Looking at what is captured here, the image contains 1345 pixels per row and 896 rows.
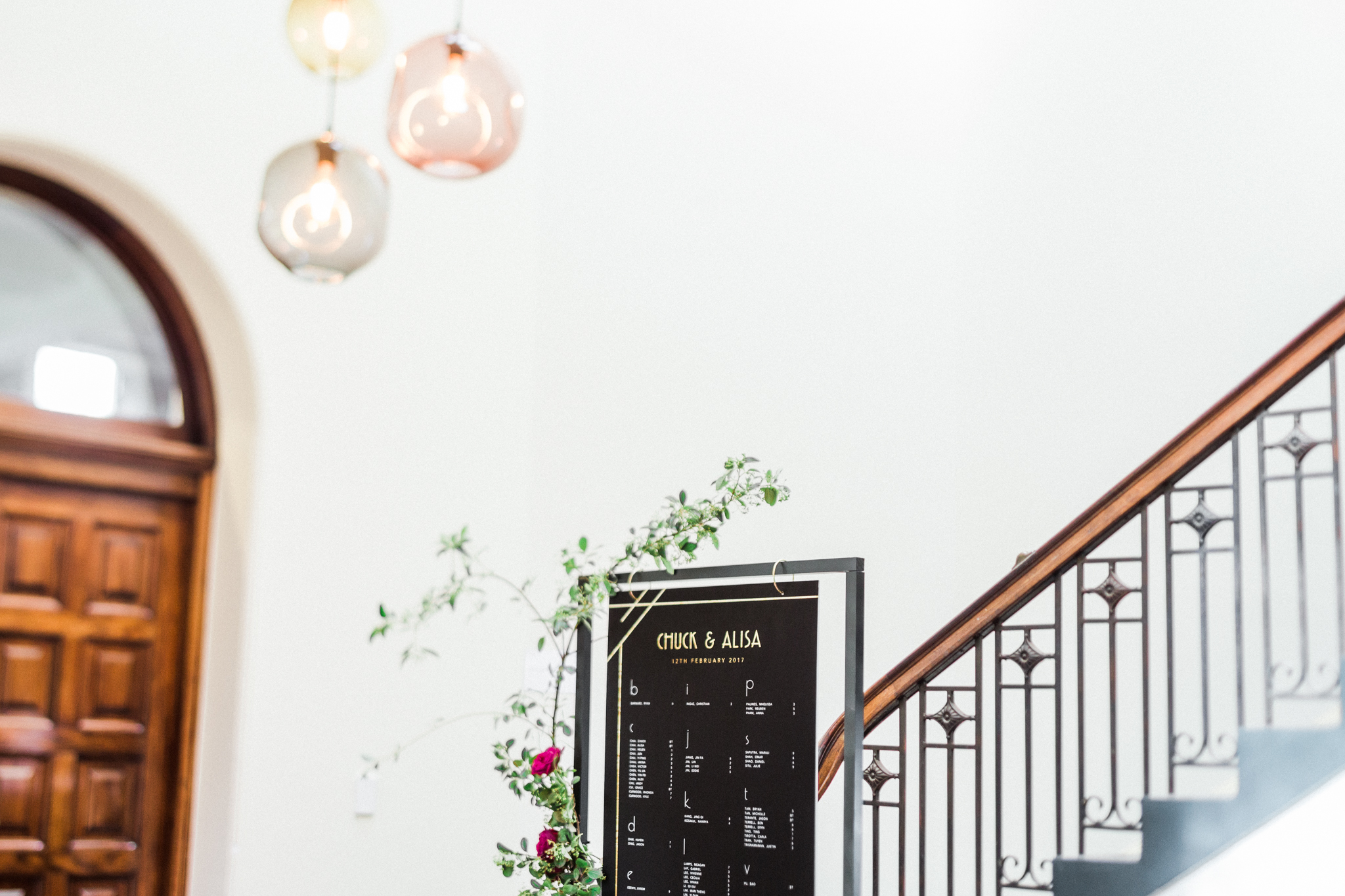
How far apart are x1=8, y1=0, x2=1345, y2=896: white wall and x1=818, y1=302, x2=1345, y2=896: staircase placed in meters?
0.37

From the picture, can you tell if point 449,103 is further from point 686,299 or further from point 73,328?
point 686,299

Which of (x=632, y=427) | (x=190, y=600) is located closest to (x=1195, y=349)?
(x=632, y=427)

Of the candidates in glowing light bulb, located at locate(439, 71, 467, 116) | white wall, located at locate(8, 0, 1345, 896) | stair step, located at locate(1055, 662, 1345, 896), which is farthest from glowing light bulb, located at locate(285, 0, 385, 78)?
stair step, located at locate(1055, 662, 1345, 896)

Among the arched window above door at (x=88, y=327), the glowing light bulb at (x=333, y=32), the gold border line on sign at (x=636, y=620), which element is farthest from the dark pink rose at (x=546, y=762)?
the arched window above door at (x=88, y=327)

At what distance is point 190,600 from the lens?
4832 mm

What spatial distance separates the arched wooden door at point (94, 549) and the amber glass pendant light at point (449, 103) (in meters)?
2.75

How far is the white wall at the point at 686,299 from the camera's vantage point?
4.63 meters

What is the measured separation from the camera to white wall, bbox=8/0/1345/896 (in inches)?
182

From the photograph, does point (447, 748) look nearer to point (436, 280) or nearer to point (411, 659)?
point (411, 659)

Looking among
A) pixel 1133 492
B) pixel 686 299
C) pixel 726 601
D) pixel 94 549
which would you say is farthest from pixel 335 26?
pixel 686 299

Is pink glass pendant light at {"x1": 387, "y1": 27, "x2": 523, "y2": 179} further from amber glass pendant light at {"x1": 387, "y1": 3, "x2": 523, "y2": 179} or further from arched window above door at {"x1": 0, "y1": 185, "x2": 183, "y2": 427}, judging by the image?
arched window above door at {"x1": 0, "y1": 185, "x2": 183, "y2": 427}

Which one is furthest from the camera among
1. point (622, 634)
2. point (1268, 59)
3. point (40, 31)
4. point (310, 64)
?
point (1268, 59)

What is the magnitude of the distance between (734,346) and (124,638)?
2522 millimetres

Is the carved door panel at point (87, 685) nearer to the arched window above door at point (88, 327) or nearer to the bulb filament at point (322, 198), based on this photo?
the arched window above door at point (88, 327)
